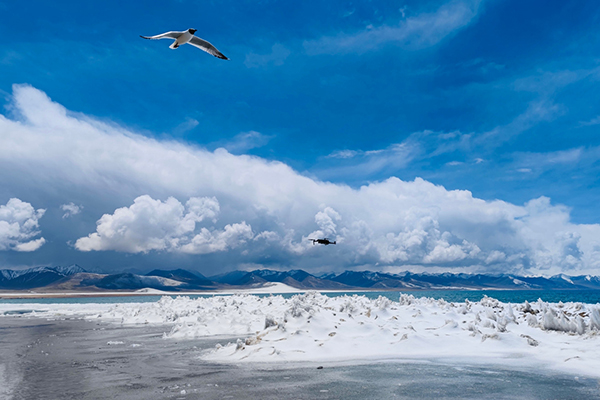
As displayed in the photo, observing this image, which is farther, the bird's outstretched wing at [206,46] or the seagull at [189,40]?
the bird's outstretched wing at [206,46]

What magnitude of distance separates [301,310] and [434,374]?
24.0 feet

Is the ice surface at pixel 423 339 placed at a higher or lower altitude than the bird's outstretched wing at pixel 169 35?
lower

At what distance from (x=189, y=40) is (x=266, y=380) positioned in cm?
1073

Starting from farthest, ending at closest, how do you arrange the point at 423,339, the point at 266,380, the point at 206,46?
the point at 423,339, the point at 206,46, the point at 266,380

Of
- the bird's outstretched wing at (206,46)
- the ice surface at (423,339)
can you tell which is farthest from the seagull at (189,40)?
the ice surface at (423,339)

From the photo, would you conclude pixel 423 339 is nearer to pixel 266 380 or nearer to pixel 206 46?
pixel 266 380

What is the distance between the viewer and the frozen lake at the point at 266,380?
32.1 feet

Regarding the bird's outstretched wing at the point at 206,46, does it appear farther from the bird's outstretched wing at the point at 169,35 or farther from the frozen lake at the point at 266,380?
Result: the frozen lake at the point at 266,380

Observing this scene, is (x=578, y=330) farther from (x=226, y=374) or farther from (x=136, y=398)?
(x=136, y=398)

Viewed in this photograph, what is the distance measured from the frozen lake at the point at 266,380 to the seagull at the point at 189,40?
993cm

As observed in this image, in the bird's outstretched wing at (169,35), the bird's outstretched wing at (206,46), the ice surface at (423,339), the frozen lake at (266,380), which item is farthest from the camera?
the ice surface at (423,339)

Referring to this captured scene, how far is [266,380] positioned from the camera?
11.3m

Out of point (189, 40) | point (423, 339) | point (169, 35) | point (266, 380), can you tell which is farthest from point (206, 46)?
point (423, 339)

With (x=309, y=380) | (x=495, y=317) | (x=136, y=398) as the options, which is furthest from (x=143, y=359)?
(x=495, y=317)
